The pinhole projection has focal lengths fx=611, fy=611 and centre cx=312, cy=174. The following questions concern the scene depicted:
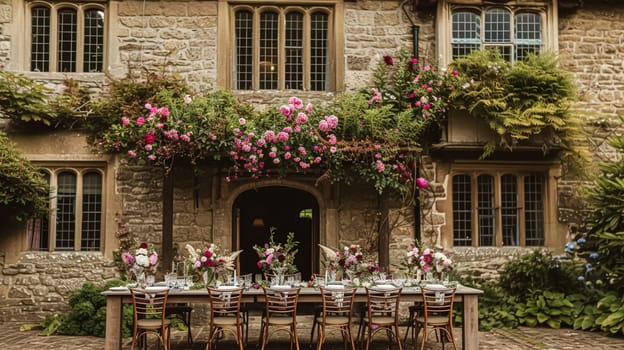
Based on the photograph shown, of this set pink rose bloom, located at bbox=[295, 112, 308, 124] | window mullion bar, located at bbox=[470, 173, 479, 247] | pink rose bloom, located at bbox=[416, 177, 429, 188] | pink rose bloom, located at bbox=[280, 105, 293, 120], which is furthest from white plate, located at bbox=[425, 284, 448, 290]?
pink rose bloom, located at bbox=[280, 105, 293, 120]

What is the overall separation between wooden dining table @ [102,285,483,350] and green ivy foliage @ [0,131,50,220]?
299 cm

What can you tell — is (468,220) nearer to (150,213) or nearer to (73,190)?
(150,213)

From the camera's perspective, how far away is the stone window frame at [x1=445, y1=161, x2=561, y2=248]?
10875mm

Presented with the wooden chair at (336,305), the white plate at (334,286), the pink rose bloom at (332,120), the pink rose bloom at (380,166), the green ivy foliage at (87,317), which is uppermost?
the pink rose bloom at (332,120)

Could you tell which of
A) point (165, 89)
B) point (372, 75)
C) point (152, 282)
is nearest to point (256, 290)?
point (152, 282)

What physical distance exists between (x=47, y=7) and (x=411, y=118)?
6.74 metres

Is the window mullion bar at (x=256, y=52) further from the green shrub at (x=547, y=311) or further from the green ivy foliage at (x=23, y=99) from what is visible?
the green shrub at (x=547, y=311)

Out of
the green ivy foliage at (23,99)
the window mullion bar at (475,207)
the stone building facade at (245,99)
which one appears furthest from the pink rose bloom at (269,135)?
the window mullion bar at (475,207)

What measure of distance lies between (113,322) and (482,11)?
8017 mm

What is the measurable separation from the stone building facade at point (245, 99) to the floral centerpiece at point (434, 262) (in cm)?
232

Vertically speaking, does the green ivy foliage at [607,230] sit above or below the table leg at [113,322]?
above

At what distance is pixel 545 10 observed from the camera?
10969 mm

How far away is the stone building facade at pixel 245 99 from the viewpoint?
34.4 ft

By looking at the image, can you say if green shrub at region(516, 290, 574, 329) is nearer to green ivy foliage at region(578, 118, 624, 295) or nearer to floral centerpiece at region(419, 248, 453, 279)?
green ivy foliage at region(578, 118, 624, 295)
